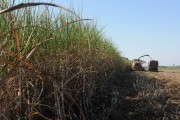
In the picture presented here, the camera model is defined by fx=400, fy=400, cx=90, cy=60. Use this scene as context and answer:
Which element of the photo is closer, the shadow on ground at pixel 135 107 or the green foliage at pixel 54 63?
the green foliage at pixel 54 63

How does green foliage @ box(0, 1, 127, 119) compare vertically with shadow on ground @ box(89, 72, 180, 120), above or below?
above

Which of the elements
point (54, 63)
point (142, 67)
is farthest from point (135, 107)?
point (142, 67)

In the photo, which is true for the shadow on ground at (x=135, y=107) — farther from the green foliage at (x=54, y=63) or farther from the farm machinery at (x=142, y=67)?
the farm machinery at (x=142, y=67)

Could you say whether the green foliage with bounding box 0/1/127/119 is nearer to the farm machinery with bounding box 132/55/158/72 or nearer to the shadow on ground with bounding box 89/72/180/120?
the shadow on ground with bounding box 89/72/180/120

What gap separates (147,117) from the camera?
12.6ft

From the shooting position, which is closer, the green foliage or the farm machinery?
the green foliage

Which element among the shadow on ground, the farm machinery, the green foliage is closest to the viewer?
the green foliage

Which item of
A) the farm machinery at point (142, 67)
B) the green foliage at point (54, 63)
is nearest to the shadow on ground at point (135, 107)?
the green foliage at point (54, 63)

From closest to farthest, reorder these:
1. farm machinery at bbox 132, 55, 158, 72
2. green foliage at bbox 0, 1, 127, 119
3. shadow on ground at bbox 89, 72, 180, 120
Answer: green foliage at bbox 0, 1, 127, 119, shadow on ground at bbox 89, 72, 180, 120, farm machinery at bbox 132, 55, 158, 72

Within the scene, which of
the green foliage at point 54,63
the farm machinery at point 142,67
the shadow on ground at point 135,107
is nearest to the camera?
the green foliage at point 54,63

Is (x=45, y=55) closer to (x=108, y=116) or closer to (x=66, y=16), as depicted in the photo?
(x=108, y=116)

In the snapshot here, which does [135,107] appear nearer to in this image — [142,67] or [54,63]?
[54,63]

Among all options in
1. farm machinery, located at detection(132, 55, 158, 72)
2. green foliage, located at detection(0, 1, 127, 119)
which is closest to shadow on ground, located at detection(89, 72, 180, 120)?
green foliage, located at detection(0, 1, 127, 119)

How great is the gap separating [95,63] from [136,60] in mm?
8353
